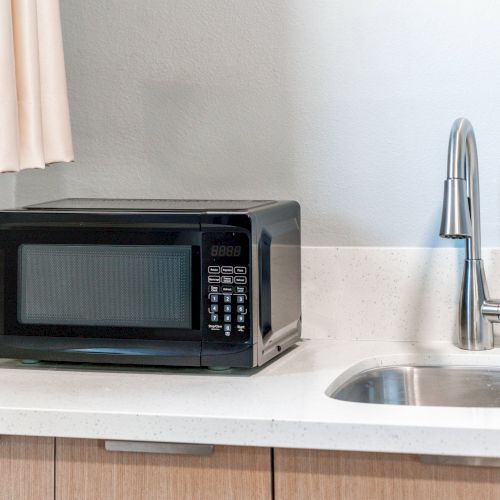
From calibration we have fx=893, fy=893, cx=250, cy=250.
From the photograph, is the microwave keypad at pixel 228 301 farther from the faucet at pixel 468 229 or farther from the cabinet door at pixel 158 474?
the faucet at pixel 468 229

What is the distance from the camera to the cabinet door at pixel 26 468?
1.33 metres

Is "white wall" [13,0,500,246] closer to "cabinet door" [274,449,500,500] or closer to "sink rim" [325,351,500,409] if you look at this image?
"sink rim" [325,351,500,409]

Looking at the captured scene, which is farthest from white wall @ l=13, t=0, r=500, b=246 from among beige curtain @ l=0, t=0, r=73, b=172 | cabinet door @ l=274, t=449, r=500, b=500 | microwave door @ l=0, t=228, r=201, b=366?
cabinet door @ l=274, t=449, r=500, b=500

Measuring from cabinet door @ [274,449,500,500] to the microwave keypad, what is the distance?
0.89 feet

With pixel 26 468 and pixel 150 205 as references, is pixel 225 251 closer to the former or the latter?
pixel 150 205

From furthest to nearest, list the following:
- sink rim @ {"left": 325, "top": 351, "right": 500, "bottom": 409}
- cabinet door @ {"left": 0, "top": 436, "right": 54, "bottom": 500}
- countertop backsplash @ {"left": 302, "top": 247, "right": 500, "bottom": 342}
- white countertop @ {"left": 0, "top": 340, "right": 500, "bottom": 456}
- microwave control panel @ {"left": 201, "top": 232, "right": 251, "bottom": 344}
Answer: countertop backsplash @ {"left": 302, "top": 247, "right": 500, "bottom": 342}, sink rim @ {"left": 325, "top": 351, "right": 500, "bottom": 409}, microwave control panel @ {"left": 201, "top": 232, "right": 251, "bottom": 344}, cabinet door @ {"left": 0, "top": 436, "right": 54, "bottom": 500}, white countertop @ {"left": 0, "top": 340, "right": 500, "bottom": 456}

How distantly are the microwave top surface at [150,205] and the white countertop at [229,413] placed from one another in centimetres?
28

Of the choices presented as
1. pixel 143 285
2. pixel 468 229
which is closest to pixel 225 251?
pixel 143 285

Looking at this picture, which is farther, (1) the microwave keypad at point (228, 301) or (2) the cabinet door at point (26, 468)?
(1) the microwave keypad at point (228, 301)

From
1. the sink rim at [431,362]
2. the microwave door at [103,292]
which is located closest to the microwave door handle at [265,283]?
the microwave door at [103,292]

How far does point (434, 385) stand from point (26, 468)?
0.76 meters

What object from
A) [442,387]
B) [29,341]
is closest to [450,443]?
[442,387]

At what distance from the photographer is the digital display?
4.81 feet

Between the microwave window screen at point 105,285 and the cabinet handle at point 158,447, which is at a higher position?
the microwave window screen at point 105,285
